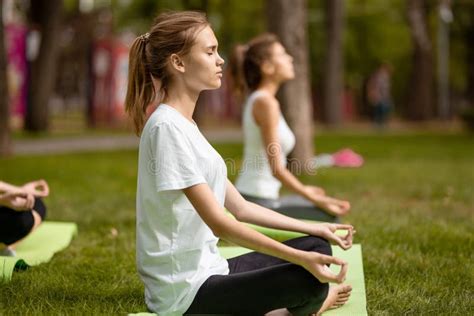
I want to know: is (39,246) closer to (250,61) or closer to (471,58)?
(250,61)

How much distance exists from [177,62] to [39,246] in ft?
8.07

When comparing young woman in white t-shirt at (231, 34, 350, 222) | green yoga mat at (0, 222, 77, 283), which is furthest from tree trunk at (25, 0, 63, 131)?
green yoga mat at (0, 222, 77, 283)

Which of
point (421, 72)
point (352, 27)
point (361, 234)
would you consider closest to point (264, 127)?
point (361, 234)

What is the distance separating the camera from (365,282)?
4.55 metres

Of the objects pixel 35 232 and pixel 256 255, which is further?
pixel 35 232

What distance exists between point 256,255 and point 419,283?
1.01 meters

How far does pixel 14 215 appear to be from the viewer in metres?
5.23

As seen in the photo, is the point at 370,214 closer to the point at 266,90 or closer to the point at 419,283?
the point at 266,90

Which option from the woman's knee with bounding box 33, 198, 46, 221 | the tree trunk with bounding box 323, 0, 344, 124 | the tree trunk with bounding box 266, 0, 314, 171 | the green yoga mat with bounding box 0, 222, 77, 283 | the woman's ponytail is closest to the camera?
the woman's ponytail

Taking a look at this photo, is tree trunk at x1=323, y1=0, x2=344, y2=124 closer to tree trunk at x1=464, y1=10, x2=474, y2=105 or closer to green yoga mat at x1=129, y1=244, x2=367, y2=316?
tree trunk at x1=464, y1=10, x2=474, y2=105

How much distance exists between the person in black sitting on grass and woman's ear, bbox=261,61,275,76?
1.97 metres

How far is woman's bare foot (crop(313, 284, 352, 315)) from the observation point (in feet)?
12.6

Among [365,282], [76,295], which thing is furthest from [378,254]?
[76,295]

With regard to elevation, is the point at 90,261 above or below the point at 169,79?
below
